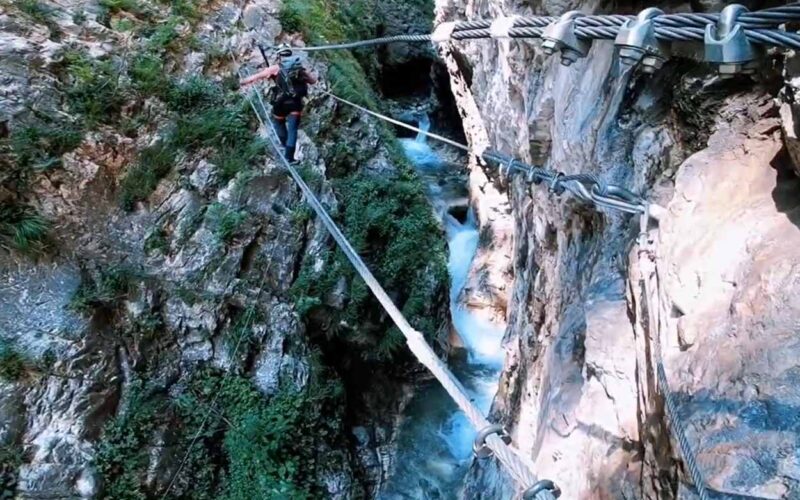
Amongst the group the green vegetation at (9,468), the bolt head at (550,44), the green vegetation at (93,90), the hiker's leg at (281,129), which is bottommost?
the green vegetation at (9,468)

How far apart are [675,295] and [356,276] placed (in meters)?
5.41

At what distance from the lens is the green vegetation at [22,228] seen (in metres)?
5.99

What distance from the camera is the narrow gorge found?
2312 mm

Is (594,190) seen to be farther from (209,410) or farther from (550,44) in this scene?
(209,410)

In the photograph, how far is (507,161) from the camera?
13.3ft

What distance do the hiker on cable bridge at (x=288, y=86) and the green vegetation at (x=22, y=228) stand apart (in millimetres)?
2802

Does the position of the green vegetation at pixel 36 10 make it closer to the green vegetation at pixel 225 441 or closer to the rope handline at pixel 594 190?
the green vegetation at pixel 225 441

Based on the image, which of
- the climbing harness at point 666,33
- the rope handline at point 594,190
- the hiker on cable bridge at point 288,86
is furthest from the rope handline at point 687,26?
the hiker on cable bridge at point 288,86

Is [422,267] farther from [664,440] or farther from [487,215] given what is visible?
[664,440]

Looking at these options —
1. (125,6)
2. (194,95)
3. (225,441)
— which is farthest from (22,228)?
(125,6)

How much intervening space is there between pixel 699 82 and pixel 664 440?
6.40ft

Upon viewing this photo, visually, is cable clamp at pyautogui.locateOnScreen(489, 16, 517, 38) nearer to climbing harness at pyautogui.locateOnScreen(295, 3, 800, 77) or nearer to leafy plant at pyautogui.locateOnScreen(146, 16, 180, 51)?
climbing harness at pyautogui.locateOnScreen(295, 3, 800, 77)

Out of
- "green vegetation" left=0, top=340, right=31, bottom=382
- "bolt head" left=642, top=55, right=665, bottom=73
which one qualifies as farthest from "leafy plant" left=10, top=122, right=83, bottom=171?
"bolt head" left=642, top=55, right=665, bottom=73

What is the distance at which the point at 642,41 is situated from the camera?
2004mm
